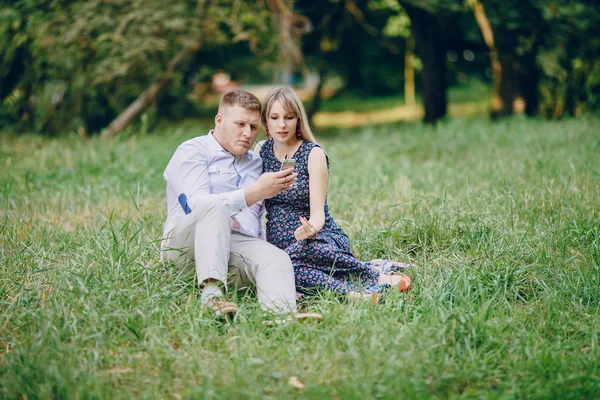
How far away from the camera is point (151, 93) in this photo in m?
11.7

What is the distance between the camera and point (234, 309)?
320 cm

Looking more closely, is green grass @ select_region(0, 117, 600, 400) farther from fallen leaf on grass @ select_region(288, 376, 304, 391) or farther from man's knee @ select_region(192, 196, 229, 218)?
man's knee @ select_region(192, 196, 229, 218)

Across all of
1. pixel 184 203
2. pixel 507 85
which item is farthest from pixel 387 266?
pixel 507 85

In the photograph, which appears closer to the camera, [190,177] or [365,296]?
[365,296]

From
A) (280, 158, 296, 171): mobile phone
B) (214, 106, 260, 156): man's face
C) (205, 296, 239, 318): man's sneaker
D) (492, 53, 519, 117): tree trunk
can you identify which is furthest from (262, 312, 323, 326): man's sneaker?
(492, 53, 519, 117): tree trunk

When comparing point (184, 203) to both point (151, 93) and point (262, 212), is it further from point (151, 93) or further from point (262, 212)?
point (151, 93)

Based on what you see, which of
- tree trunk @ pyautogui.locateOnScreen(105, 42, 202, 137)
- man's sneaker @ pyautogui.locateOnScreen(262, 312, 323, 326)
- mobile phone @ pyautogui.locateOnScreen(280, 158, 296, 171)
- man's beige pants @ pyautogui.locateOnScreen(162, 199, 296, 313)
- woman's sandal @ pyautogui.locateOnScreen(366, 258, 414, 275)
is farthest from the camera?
tree trunk @ pyautogui.locateOnScreen(105, 42, 202, 137)

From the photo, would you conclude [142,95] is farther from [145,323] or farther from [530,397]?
[530,397]

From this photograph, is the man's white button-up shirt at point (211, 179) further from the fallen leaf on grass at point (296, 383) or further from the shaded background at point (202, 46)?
the shaded background at point (202, 46)

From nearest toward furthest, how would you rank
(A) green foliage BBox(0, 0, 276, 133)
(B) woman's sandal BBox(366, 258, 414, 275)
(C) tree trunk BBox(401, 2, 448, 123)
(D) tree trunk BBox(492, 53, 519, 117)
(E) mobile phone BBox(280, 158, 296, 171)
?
(E) mobile phone BBox(280, 158, 296, 171)
(B) woman's sandal BBox(366, 258, 414, 275)
(A) green foliage BBox(0, 0, 276, 133)
(D) tree trunk BBox(492, 53, 519, 117)
(C) tree trunk BBox(401, 2, 448, 123)

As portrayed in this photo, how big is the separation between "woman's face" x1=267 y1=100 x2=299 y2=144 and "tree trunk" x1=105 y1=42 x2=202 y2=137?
795cm

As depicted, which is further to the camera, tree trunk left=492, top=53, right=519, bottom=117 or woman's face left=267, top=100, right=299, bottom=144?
tree trunk left=492, top=53, right=519, bottom=117

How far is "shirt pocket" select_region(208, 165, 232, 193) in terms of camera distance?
3.80 m

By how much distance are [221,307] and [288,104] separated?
4.36 ft
